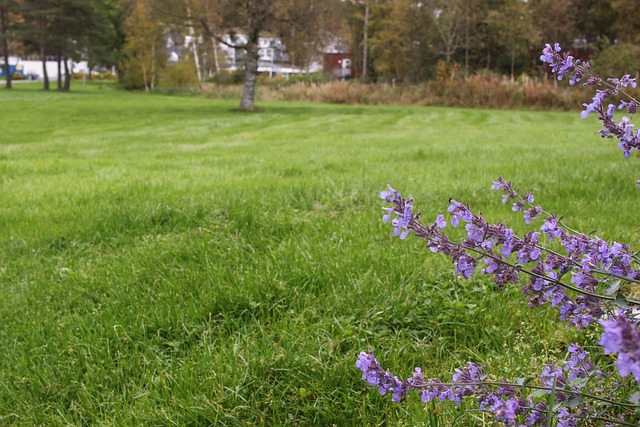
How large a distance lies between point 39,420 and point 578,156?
7.43 metres

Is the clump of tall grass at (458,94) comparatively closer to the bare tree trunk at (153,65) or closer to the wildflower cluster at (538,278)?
the bare tree trunk at (153,65)

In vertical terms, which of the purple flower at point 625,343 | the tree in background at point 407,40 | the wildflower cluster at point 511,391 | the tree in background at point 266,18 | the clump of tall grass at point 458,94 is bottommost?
the wildflower cluster at point 511,391

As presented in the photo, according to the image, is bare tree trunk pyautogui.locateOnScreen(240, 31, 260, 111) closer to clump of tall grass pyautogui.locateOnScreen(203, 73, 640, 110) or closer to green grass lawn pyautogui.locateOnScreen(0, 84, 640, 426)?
clump of tall grass pyautogui.locateOnScreen(203, 73, 640, 110)

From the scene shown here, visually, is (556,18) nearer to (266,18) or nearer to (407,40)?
(407,40)

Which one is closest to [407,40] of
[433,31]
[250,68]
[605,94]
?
[433,31]

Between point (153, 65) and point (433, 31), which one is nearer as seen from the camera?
point (433, 31)

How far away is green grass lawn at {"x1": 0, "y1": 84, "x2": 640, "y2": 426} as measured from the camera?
6.56ft

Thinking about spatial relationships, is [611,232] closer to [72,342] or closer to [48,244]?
[72,342]

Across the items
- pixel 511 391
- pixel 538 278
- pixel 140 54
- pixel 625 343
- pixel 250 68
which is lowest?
pixel 511 391

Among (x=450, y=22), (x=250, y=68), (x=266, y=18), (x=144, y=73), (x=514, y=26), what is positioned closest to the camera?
(x=266, y=18)

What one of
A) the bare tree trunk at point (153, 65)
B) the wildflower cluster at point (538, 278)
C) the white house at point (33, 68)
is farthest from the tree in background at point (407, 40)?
the white house at point (33, 68)

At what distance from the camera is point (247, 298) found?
8.70 feet

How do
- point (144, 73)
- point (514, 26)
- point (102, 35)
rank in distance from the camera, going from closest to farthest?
point (514, 26), point (102, 35), point (144, 73)

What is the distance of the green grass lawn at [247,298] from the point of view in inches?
78.7
